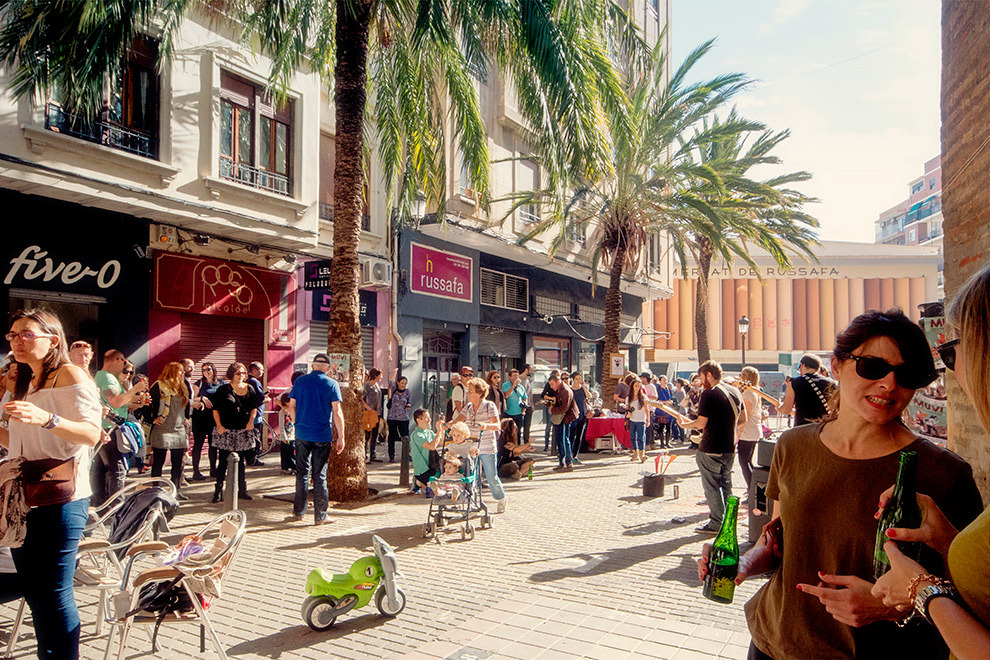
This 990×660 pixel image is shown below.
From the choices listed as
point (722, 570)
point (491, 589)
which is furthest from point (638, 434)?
point (722, 570)

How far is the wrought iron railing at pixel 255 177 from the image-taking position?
517 inches

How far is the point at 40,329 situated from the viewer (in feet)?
11.4

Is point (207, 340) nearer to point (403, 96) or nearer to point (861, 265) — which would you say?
point (403, 96)

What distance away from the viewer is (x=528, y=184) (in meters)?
22.1

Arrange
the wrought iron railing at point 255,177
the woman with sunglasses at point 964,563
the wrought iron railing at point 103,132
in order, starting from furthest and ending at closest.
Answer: the wrought iron railing at point 255,177
the wrought iron railing at point 103,132
the woman with sunglasses at point 964,563

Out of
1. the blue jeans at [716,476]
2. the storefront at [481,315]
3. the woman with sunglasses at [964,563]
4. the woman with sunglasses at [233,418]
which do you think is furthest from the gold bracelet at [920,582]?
the storefront at [481,315]

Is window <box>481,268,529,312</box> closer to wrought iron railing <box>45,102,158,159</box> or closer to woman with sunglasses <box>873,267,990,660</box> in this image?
wrought iron railing <box>45,102,158,159</box>

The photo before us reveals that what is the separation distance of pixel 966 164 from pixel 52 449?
5.73m

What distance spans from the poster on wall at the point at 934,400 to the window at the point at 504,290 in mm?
15523

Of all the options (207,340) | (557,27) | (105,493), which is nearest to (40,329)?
(105,493)

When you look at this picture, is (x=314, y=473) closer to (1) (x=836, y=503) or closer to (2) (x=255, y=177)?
(1) (x=836, y=503)

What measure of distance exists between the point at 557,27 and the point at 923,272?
53802 millimetres

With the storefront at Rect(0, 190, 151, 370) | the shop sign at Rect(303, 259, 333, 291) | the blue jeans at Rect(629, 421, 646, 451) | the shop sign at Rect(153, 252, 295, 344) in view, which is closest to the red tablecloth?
the blue jeans at Rect(629, 421, 646, 451)

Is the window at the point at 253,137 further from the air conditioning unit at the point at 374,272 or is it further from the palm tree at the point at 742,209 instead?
the palm tree at the point at 742,209
